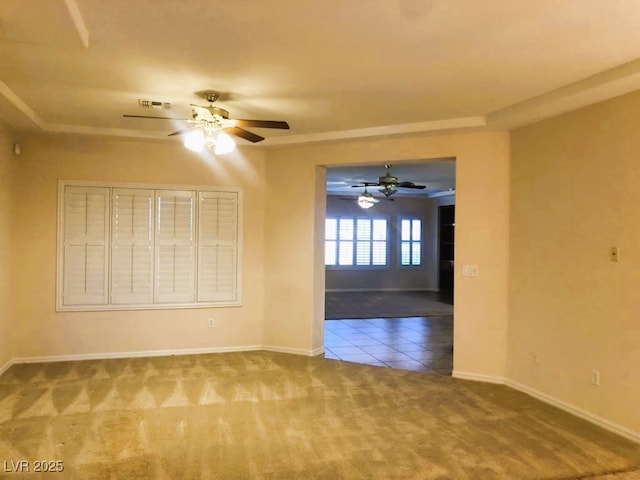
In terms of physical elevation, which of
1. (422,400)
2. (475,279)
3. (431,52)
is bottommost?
(422,400)

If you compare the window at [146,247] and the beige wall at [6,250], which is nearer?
the beige wall at [6,250]

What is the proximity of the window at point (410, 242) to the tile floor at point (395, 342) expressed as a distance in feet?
14.4

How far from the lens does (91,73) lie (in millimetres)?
3434

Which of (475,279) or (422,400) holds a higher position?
(475,279)

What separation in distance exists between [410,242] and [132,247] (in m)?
8.80

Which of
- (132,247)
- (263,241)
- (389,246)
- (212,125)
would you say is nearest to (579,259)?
(212,125)

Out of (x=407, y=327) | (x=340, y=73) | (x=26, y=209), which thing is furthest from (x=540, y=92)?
(x=26, y=209)

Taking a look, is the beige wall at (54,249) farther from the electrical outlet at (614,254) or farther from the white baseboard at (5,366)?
the electrical outlet at (614,254)

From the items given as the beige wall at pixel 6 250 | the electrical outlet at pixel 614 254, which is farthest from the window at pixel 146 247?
the electrical outlet at pixel 614 254

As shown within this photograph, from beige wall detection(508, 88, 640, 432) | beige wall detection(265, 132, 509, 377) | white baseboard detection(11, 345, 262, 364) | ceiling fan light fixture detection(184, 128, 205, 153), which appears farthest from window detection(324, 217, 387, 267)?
ceiling fan light fixture detection(184, 128, 205, 153)

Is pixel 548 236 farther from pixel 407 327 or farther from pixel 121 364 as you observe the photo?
pixel 121 364

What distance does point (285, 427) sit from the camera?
3.52 m

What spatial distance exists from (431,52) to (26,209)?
4.54m

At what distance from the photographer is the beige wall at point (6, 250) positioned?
15.5 feet
